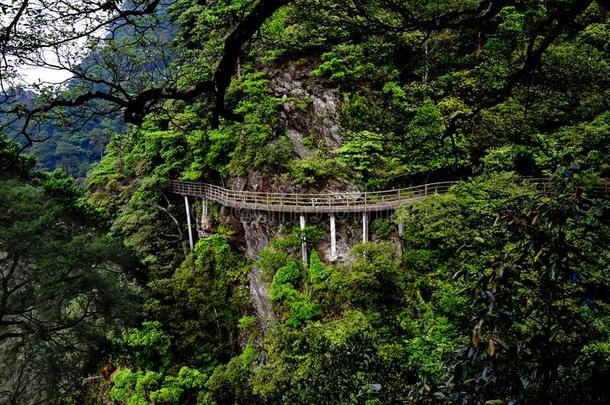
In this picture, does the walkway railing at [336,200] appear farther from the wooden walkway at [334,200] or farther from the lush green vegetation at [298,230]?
the lush green vegetation at [298,230]

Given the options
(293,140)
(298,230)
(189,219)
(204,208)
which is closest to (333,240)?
(298,230)

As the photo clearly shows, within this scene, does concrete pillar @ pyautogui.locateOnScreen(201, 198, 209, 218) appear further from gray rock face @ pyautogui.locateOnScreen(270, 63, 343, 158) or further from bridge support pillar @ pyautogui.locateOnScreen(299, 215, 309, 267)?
bridge support pillar @ pyautogui.locateOnScreen(299, 215, 309, 267)

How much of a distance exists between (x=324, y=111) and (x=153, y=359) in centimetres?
1137

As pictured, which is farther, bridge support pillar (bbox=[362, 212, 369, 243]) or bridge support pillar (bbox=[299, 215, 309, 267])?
bridge support pillar (bbox=[299, 215, 309, 267])

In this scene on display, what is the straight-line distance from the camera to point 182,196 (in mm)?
20453

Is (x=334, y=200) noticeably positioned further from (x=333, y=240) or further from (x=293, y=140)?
(x=293, y=140)

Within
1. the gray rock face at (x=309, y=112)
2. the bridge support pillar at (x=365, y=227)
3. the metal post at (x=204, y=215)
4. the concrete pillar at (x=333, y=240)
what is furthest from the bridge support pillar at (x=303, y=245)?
the metal post at (x=204, y=215)

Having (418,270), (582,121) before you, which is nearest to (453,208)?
(418,270)

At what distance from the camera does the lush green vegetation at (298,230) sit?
471 cm

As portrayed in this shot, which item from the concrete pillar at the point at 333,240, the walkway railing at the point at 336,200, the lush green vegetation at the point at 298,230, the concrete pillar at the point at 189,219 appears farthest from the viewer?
the concrete pillar at the point at 189,219

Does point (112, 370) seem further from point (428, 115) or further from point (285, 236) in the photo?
point (428, 115)

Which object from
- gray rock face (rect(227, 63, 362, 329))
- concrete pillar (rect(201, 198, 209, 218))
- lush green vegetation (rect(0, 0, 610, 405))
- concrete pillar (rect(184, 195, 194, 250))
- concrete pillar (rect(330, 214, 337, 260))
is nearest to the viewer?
lush green vegetation (rect(0, 0, 610, 405))

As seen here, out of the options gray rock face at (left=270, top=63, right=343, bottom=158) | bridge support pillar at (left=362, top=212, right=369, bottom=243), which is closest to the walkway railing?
bridge support pillar at (left=362, top=212, right=369, bottom=243)

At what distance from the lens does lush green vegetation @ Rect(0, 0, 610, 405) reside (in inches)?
185
